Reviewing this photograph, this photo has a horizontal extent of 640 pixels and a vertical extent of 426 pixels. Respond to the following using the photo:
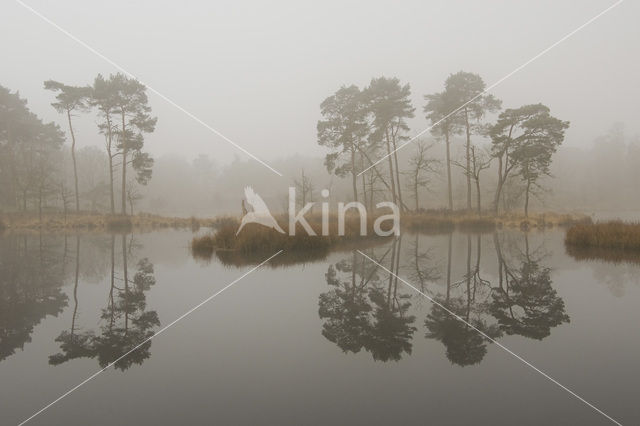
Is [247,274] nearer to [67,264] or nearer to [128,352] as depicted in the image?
[128,352]

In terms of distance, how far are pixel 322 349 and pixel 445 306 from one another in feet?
8.44

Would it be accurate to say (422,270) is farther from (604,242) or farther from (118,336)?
(604,242)

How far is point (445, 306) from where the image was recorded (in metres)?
5.66

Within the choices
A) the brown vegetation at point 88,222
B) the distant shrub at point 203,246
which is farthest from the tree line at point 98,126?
the distant shrub at point 203,246

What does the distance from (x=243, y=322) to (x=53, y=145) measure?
168ft

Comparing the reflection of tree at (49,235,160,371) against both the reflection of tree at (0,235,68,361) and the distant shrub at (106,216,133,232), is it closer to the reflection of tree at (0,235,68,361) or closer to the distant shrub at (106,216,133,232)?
the reflection of tree at (0,235,68,361)

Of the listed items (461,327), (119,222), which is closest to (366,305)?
(461,327)

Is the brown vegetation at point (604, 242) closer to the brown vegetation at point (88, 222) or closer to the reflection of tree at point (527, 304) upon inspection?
the reflection of tree at point (527, 304)

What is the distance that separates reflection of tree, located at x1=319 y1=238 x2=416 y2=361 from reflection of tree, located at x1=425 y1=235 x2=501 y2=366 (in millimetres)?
368

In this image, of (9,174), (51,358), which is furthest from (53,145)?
(51,358)

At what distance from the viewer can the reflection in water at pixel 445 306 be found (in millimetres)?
4164

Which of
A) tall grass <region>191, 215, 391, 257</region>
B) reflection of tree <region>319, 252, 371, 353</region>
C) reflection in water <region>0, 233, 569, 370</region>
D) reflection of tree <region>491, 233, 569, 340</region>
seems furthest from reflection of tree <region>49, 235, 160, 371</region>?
tall grass <region>191, 215, 391, 257</region>

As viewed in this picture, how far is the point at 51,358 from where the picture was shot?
381cm

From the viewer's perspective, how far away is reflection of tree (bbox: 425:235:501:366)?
3824mm
